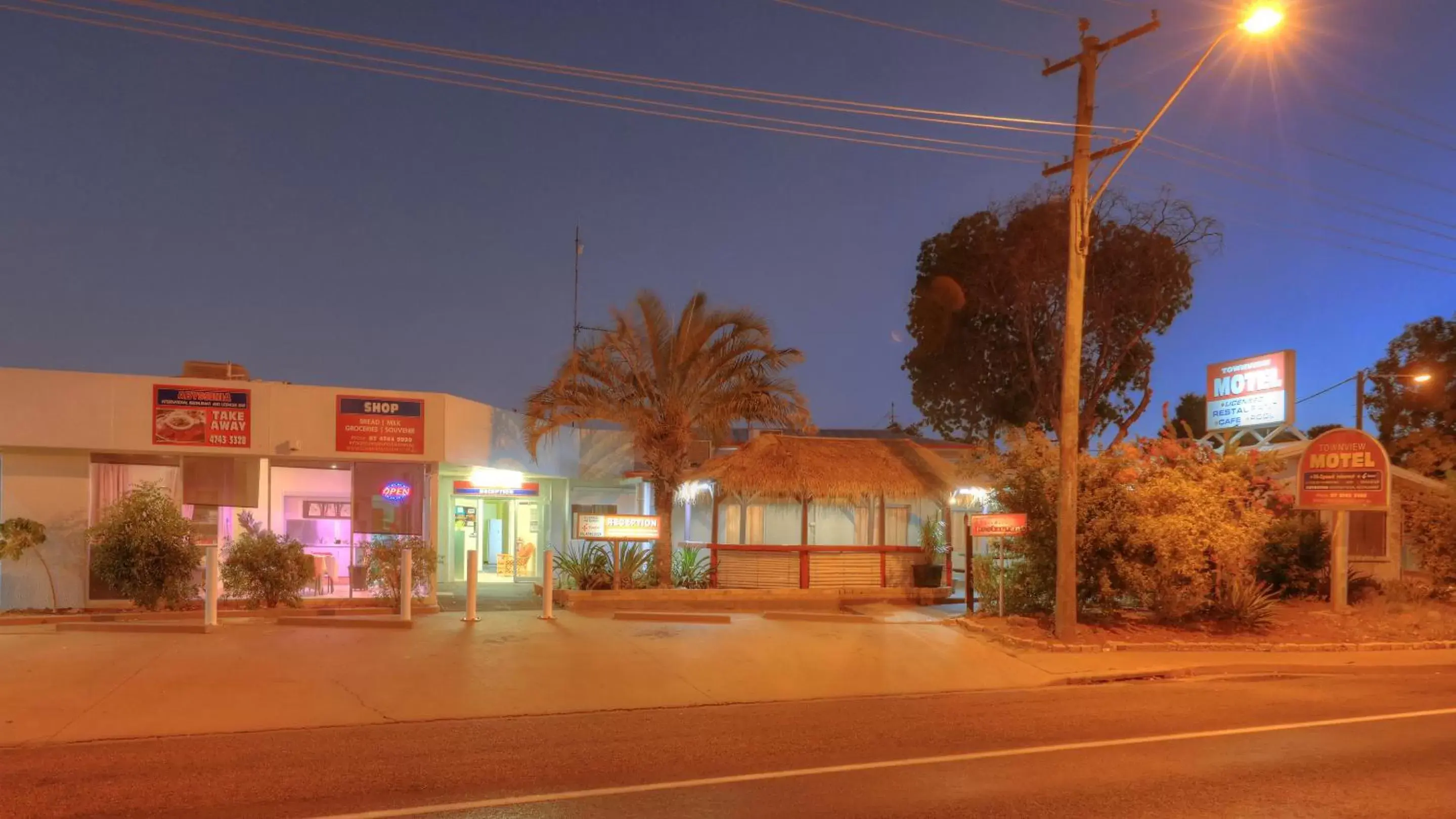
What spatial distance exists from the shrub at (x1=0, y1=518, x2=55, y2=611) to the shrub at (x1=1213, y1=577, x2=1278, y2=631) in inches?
748

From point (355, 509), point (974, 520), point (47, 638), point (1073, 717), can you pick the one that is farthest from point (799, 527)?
point (47, 638)

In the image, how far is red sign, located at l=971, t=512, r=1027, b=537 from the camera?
16297 millimetres

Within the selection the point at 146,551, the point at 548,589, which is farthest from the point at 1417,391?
the point at 146,551

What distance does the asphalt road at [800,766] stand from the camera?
7.12 metres

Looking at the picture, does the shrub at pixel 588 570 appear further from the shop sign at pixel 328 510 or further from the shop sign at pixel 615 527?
the shop sign at pixel 328 510

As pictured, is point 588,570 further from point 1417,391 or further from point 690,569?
point 1417,391

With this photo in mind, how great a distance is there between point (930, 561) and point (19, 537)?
53.5 feet

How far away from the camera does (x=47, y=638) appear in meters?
14.2

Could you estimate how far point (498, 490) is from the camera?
24109mm

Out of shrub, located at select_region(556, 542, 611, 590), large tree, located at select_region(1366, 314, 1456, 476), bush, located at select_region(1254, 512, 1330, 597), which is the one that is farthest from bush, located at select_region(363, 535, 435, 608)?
large tree, located at select_region(1366, 314, 1456, 476)

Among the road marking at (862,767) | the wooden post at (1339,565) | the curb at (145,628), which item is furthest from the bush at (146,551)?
the wooden post at (1339,565)

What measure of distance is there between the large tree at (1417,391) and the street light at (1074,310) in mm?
27501

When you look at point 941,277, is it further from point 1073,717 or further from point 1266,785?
point 1266,785

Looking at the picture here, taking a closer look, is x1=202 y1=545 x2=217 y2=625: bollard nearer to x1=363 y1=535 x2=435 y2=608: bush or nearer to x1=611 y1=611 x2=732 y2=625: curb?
x1=363 y1=535 x2=435 y2=608: bush
